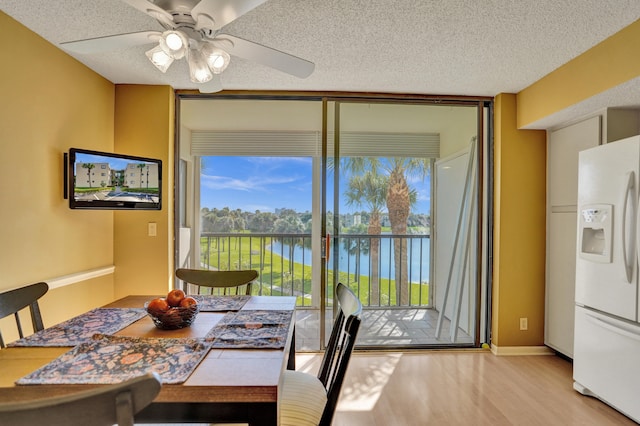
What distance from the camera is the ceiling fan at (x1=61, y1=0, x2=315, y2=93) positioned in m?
1.25

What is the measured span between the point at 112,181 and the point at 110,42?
1.29 meters

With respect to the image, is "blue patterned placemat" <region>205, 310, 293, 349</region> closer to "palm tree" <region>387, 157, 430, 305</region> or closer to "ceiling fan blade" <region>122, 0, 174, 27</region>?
"ceiling fan blade" <region>122, 0, 174, 27</region>

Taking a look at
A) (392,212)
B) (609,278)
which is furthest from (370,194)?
(609,278)

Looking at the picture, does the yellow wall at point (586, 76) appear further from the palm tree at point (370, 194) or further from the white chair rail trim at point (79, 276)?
the white chair rail trim at point (79, 276)

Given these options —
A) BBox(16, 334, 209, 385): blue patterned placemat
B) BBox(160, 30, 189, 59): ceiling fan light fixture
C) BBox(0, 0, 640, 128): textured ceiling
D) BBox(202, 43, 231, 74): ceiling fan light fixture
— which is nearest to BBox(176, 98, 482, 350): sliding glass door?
BBox(0, 0, 640, 128): textured ceiling

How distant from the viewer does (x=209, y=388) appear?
0.99 m

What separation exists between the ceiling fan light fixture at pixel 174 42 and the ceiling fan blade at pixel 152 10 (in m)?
0.04

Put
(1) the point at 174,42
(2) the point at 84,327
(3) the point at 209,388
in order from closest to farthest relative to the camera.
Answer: (3) the point at 209,388 < (1) the point at 174,42 < (2) the point at 84,327

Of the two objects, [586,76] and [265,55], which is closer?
[265,55]

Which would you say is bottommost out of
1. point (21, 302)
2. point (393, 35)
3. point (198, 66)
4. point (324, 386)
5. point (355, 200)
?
point (324, 386)

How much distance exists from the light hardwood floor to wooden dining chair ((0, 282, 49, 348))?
1669mm

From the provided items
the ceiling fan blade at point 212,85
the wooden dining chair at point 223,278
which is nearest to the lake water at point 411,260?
the wooden dining chair at point 223,278

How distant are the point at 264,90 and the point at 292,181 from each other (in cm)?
140

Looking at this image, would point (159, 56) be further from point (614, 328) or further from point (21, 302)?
point (614, 328)
